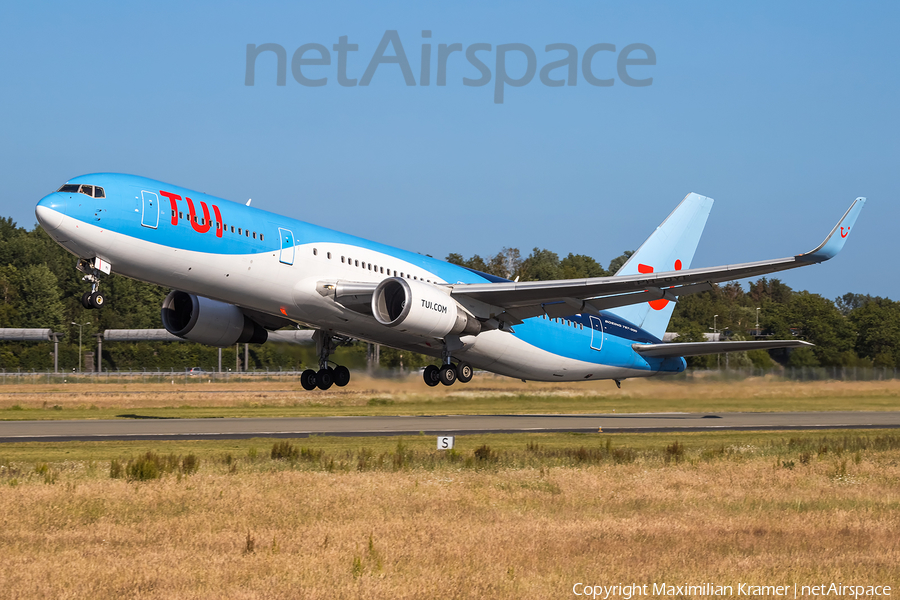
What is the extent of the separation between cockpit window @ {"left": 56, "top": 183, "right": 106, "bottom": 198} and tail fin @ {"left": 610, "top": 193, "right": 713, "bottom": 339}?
23.7m

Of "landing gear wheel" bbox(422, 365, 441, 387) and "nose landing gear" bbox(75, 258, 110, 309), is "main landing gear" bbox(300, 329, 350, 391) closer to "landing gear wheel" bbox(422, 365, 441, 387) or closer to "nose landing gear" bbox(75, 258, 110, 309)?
"landing gear wheel" bbox(422, 365, 441, 387)

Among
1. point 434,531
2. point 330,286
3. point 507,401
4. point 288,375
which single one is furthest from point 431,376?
point 288,375

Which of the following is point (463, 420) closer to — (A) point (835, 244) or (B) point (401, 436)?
(B) point (401, 436)

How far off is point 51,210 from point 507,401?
33636 mm

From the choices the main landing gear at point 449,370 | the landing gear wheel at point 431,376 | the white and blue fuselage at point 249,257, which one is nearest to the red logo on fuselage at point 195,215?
the white and blue fuselage at point 249,257

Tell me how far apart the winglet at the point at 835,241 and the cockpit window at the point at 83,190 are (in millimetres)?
18039

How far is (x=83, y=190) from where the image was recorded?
2264 cm

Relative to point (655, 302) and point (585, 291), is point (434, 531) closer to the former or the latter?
point (585, 291)

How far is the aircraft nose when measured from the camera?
72.5ft

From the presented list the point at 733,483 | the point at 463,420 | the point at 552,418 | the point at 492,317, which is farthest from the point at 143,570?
the point at 552,418

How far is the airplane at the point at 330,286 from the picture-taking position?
23.1 meters

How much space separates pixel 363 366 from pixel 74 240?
15542 mm

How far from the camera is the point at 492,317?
101 ft

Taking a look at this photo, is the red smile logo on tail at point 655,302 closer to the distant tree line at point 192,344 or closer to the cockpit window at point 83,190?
the distant tree line at point 192,344
